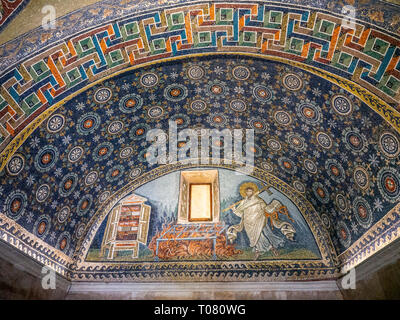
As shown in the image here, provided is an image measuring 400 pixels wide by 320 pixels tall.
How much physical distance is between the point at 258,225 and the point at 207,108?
11.9 ft

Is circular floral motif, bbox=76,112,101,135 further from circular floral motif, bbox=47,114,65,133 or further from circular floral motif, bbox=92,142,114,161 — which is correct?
circular floral motif, bbox=92,142,114,161

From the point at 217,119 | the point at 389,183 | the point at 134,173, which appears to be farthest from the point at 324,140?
the point at 134,173

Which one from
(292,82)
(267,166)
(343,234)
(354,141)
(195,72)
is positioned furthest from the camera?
(267,166)

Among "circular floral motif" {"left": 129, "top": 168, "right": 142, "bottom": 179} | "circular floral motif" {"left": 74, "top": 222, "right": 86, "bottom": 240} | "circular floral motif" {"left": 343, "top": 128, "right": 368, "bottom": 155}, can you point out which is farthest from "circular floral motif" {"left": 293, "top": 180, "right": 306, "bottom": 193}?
"circular floral motif" {"left": 74, "top": 222, "right": 86, "bottom": 240}

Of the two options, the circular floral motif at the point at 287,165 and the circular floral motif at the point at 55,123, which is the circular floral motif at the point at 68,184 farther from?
the circular floral motif at the point at 287,165

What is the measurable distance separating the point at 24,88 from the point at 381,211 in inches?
296

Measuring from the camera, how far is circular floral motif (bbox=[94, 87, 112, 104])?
299 inches

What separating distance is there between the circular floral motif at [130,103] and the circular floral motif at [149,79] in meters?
0.42

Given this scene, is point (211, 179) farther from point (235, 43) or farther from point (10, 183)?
point (10, 183)

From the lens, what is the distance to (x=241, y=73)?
25.3 ft

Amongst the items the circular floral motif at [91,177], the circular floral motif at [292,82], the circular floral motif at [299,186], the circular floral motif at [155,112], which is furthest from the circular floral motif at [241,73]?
the circular floral motif at [91,177]

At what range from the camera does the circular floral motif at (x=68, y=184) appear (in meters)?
8.66

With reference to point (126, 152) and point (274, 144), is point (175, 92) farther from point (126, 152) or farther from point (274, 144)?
point (274, 144)
